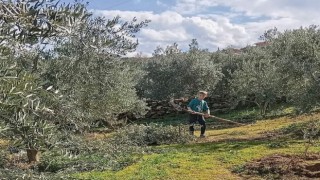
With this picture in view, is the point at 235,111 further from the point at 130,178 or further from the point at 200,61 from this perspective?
the point at 130,178

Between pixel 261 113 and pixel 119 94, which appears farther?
pixel 261 113

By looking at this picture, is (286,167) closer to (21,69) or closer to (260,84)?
(21,69)

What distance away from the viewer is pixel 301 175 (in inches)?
422

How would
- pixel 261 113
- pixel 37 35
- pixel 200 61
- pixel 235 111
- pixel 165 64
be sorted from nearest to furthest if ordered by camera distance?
pixel 37 35 < pixel 261 113 < pixel 235 111 < pixel 200 61 < pixel 165 64

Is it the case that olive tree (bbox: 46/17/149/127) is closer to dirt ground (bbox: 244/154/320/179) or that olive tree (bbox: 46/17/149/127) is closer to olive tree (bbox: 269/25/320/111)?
dirt ground (bbox: 244/154/320/179)

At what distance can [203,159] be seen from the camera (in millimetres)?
13539

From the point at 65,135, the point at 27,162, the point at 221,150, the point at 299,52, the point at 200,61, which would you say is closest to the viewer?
the point at 65,135

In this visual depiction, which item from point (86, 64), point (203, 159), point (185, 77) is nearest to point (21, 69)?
point (86, 64)

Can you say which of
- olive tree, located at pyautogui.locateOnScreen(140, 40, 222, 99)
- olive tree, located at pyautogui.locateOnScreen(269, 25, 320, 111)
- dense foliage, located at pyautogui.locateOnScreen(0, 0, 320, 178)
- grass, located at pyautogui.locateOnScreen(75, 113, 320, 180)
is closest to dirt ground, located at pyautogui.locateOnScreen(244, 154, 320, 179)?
grass, located at pyautogui.locateOnScreen(75, 113, 320, 180)

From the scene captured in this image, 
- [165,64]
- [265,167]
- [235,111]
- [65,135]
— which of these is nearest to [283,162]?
[265,167]

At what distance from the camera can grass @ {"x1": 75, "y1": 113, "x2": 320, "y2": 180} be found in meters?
11.6

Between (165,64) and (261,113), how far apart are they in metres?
15.4

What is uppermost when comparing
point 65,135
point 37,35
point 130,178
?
point 37,35

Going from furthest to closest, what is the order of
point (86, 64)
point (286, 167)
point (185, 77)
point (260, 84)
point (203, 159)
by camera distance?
point (185, 77)
point (260, 84)
point (203, 159)
point (286, 167)
point (86, 64)
